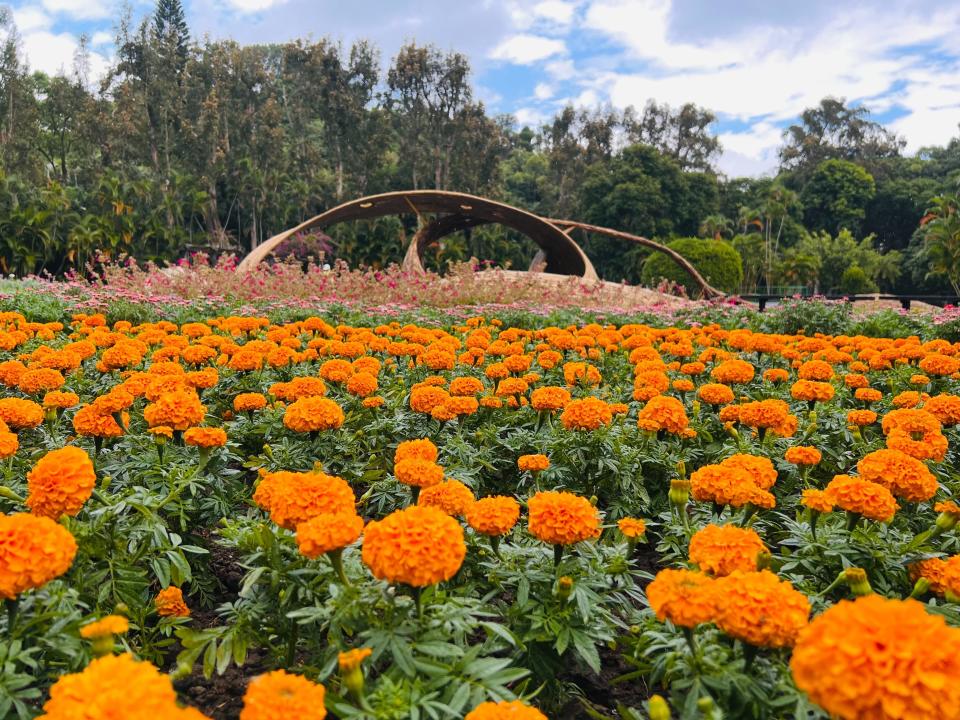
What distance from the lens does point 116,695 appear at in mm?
817

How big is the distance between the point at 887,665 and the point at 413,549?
2.57 feet

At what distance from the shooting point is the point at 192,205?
30.8 meters

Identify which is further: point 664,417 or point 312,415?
point 664,417

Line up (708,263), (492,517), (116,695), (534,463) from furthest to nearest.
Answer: (708,263) < (534,463) < (492,517) < (116,695)

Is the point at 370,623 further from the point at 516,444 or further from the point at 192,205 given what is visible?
the point at 192,205

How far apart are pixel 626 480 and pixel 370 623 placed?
1508mm

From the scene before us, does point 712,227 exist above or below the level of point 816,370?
above

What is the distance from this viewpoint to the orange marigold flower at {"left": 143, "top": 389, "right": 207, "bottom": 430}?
Answer: 86.6 inches

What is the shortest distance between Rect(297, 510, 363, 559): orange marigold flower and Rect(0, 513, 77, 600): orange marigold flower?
1.49ft

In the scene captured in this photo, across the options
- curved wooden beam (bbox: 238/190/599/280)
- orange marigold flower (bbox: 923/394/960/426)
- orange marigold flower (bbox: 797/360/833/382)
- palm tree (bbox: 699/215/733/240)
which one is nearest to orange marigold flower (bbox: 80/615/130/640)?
orange marigold flower (bbox: 923/394/960/426)

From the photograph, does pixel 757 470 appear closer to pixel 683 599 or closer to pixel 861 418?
pixel 683 599

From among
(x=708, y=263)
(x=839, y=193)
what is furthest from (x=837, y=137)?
(x=708, y=263)

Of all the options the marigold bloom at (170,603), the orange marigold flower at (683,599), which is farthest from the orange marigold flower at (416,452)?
the orange marigold flower at (683,599)

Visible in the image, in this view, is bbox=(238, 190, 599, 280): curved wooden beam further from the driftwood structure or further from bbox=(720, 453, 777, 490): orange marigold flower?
bbox=(720, 453, 777, 490): orange marigold flower
